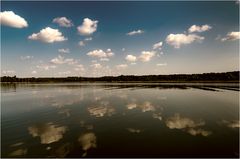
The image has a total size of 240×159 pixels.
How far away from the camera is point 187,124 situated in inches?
599

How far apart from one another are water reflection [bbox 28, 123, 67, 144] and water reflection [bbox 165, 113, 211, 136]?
8.82 metres

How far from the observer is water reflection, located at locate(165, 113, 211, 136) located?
13.0m

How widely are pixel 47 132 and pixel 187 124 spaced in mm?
11633

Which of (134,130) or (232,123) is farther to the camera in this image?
(232,123)

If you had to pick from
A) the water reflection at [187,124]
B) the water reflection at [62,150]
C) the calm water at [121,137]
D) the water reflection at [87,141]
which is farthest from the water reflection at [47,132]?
the water reflection at [187,124]

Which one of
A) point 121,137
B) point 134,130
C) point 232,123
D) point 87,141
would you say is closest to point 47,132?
point 87,141

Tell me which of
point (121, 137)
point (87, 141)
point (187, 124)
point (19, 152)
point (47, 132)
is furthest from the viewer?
point (187, 124)

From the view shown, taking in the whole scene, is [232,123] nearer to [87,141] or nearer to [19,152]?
[87,141]

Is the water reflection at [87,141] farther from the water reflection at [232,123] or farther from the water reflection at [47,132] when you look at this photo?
the water reflection at [232,123]

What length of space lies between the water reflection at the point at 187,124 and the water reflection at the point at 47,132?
8.82m

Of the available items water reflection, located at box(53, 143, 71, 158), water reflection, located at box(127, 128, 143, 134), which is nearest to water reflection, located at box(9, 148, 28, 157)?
water reflection, located at box(53, 143, 71, 158)

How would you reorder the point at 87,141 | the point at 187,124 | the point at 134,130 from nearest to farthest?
the point at 87,141, the point at 134,130, the point at 187,124

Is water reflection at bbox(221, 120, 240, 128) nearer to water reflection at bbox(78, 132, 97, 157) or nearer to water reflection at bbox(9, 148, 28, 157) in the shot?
water reflection at bbox(78, 132, 97, 157)

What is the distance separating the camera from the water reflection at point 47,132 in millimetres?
11870
